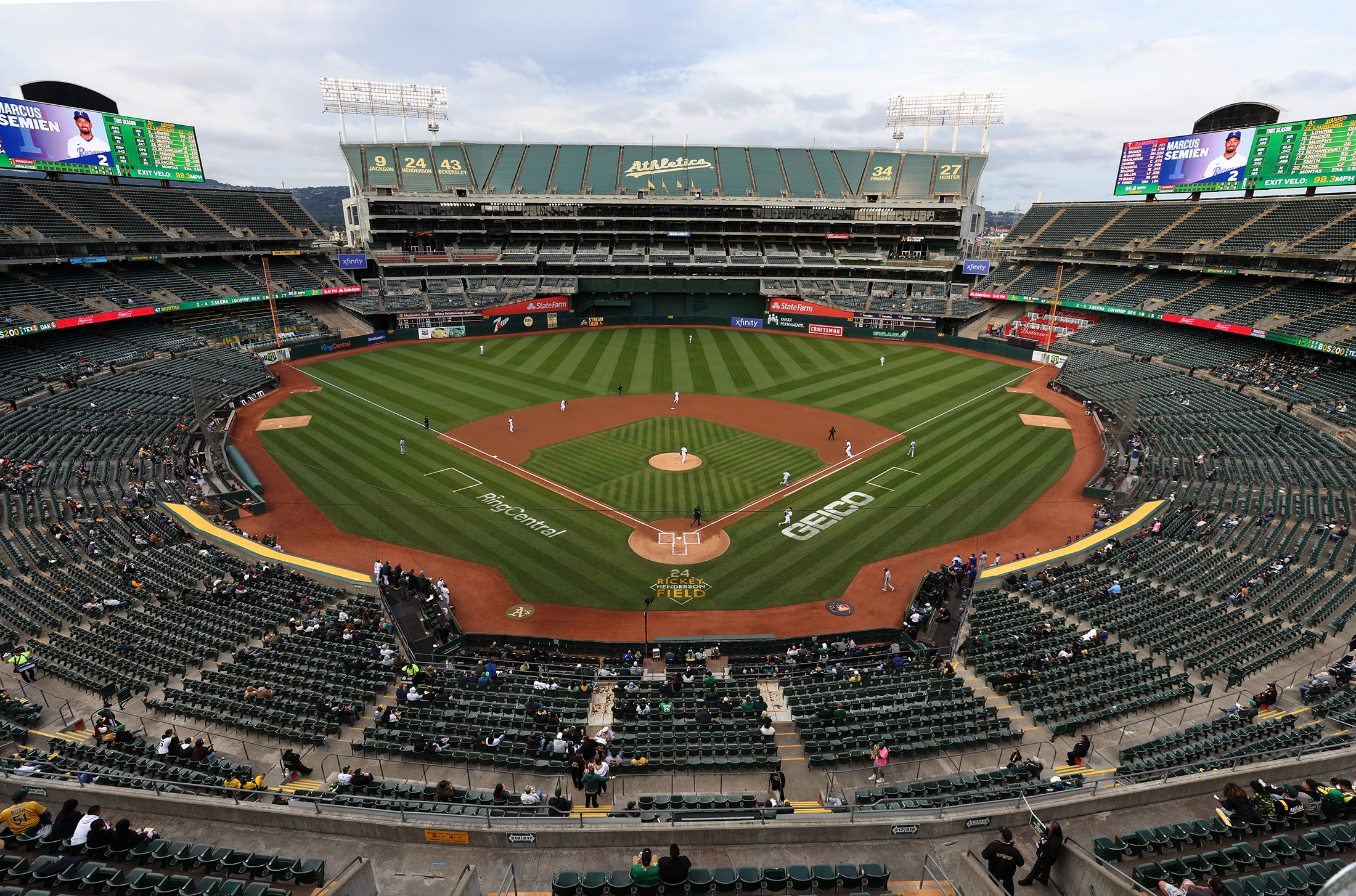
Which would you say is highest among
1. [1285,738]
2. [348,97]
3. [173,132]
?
[348,97]

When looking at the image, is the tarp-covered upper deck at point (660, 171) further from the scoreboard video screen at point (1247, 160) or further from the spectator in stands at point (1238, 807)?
the spectator in stands at point (1238, 807)

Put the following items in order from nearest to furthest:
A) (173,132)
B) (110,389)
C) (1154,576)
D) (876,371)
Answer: (1154,576) → (110,389) → (876,371) → (173,132)

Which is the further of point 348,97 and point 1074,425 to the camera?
point 348,97

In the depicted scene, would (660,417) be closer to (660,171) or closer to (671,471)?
(671,471)

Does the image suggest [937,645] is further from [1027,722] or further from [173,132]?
[173,132]

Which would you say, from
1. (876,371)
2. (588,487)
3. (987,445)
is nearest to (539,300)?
(876,371)

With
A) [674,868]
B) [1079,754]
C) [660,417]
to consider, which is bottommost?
[660,417]

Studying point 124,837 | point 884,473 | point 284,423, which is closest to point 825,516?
point 884,473
